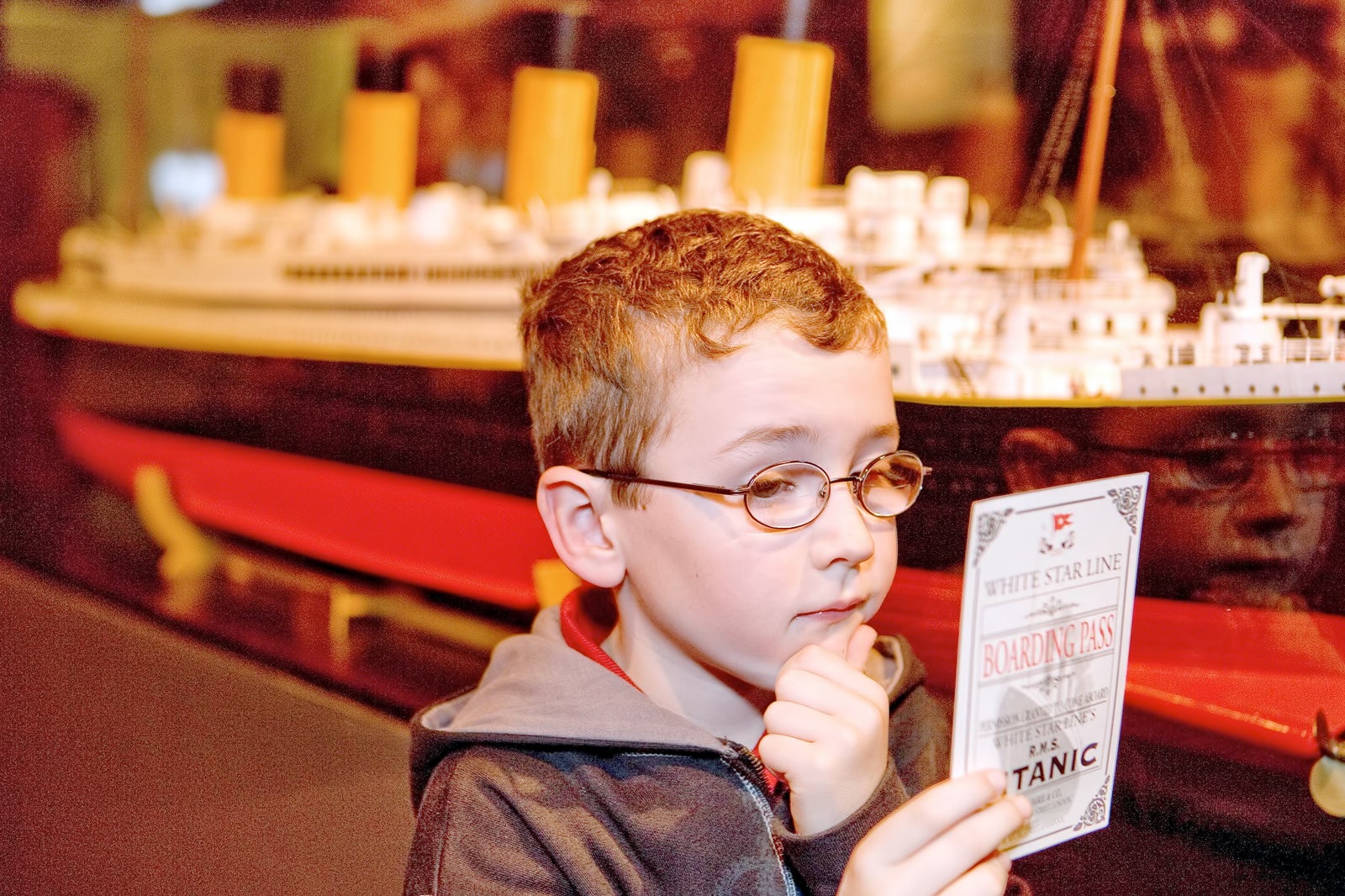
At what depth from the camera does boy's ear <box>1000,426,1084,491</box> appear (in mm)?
921

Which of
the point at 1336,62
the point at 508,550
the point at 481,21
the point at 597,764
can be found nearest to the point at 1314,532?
the point at 1336,62

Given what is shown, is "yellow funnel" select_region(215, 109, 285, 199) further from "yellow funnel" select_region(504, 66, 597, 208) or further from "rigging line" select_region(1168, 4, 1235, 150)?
"rigging line" select_region(1168, 4, 1235, 150)

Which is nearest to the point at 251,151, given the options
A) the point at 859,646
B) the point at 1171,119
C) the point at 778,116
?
the point at 778,116

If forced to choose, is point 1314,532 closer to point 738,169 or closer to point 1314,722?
point 1314,722

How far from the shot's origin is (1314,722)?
0.85 metres

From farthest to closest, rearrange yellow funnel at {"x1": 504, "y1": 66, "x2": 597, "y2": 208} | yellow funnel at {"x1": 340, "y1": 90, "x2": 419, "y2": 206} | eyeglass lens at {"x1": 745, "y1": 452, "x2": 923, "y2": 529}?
yellow funnel at {"x1": 340, "y1": 90, "x2": 419, "y2": 206} → yellow funnel at {"x1": 504, "y1": 66, "x2": 597, "y2": 208} → eyeglass lens at {"x1": 745, "y1": 452, "x2": 923, "y2": 529}

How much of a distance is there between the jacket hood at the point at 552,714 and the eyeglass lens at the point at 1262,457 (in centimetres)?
27

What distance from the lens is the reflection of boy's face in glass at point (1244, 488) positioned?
87cm

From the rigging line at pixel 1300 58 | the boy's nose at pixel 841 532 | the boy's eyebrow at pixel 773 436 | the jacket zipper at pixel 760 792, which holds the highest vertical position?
the rigging line at pixel 1300 58

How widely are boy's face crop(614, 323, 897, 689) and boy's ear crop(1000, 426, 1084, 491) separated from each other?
0.19m

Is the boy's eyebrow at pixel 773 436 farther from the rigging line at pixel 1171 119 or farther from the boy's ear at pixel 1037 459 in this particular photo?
the rigging line at pixel 1171 119

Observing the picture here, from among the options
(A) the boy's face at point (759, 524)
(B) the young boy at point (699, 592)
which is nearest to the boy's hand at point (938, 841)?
(B) the young boy at point (699, 592)

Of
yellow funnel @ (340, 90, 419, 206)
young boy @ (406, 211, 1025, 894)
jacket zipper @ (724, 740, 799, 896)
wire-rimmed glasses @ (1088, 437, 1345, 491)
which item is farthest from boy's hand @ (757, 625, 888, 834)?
yellow funnel @ (340, 90, 419, 206)

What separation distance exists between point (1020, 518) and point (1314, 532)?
Result: 0.39 meters
